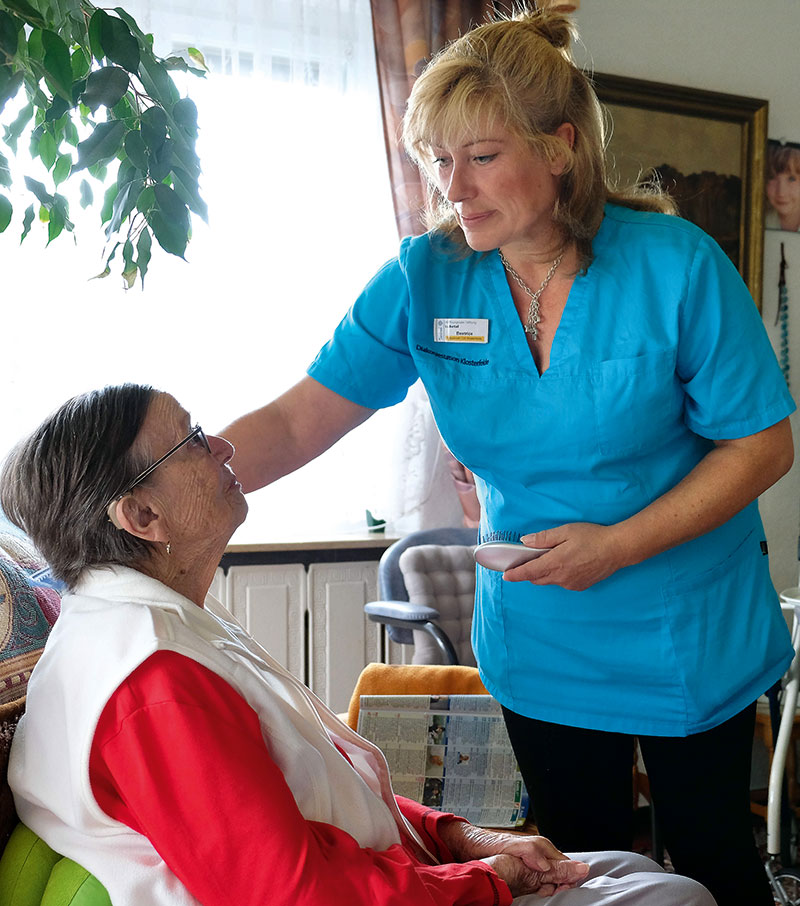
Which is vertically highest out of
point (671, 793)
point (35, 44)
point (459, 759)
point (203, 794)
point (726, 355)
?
point (35, 44)

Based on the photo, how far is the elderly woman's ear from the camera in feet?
3.47

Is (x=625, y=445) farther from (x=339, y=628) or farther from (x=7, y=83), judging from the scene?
(x=339, y=628)

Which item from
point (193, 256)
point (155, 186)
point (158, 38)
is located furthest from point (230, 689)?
point (158, 38)

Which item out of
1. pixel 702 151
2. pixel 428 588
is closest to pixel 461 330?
pixel 428 588

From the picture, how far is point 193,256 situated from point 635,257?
2121 mm

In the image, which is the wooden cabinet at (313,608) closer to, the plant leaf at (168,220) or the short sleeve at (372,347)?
the short sleeve at (372,347)

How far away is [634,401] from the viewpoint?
4.39ft

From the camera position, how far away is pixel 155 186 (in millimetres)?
966

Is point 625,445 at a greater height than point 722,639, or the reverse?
point 625,445

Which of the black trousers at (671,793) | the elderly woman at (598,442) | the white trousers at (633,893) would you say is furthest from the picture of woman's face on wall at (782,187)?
the white trousers at (633,893)

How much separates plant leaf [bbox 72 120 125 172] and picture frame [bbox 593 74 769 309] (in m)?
2.82

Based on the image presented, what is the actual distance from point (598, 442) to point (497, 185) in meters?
0.41

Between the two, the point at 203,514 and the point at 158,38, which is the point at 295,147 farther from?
the point at 203,514

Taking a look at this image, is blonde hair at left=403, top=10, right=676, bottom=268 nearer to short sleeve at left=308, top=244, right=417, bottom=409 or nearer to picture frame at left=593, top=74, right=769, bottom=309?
short sleeve at left=308, top=244, right=417, bottom=409
